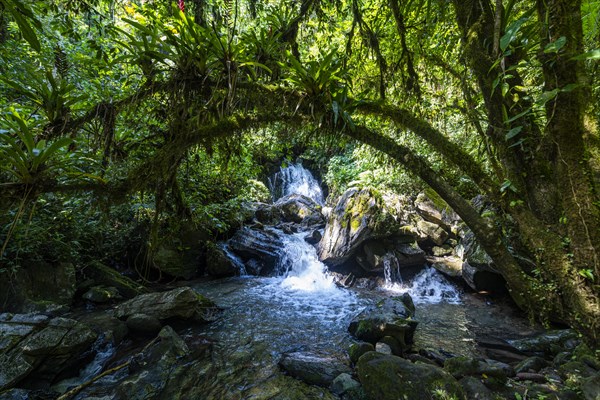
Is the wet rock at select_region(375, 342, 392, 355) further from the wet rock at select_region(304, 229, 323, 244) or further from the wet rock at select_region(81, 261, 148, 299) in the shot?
the wet rock at select_region(304, 229, 323, 244)

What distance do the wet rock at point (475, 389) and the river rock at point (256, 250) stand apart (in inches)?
269

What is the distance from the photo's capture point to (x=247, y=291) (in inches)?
283

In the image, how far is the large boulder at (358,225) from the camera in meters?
7.81

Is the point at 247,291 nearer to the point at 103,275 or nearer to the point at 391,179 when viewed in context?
the point at 103,275

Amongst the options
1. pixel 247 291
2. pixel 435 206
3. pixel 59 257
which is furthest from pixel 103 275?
pixel 435 206

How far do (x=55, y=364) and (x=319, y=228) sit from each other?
8701 mm

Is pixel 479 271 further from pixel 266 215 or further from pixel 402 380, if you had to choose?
pixel 266 215

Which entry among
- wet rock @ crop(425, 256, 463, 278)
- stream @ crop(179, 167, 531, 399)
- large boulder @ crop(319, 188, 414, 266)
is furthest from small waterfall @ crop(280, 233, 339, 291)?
wet rock @ crop(425, 256, 463, 278)

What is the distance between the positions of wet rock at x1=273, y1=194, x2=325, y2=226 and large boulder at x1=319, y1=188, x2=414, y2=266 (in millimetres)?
3325

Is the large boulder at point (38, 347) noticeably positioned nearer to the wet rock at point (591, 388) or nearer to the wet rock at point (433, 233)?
the wet rock at point (591, 388)

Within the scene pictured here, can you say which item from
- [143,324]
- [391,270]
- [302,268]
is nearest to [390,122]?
[143,324]

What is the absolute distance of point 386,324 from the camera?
13.9 feet

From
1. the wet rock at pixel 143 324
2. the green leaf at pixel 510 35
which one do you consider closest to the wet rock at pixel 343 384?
the wet rock at pixel 143 324

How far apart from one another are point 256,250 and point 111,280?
13.2 feet
